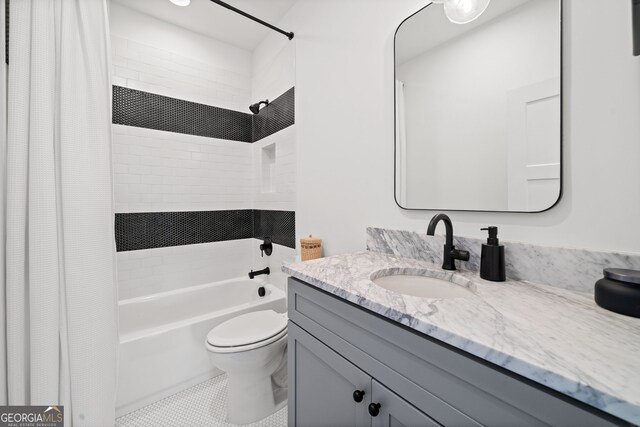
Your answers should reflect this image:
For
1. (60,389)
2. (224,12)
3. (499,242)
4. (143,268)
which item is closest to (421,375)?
(499,242)

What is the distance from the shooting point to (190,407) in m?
1.48

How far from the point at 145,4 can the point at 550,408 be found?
295 centimetres

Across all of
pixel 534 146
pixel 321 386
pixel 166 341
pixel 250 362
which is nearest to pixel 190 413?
pixel 166 341

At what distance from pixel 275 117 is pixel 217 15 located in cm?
88

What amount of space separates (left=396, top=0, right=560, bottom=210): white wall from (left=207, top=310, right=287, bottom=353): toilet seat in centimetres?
102

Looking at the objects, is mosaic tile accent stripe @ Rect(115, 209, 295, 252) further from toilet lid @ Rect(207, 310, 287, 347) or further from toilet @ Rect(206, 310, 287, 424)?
toilet @ Rect(206, 310, 287, 424)


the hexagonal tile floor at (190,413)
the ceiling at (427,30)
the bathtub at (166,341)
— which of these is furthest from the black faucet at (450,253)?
the bathtub at (166,341)

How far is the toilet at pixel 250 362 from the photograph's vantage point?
4.29 feet

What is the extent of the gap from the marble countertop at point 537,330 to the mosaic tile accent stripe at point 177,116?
201 centimetres

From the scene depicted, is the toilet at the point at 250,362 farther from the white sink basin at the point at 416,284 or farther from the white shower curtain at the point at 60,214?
the white sink basin at the point at 416,284

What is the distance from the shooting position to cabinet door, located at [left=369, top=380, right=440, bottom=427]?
58 centimetres

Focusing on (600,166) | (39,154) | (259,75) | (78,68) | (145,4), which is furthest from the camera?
(259,75)

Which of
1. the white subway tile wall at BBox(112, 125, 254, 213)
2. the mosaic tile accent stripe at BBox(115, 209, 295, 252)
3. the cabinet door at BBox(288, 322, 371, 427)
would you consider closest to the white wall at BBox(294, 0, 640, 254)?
the mosaic tile accent stripe at BBox(115, 209, 295, 252)

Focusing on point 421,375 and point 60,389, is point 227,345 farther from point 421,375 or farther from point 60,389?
point 421,375
